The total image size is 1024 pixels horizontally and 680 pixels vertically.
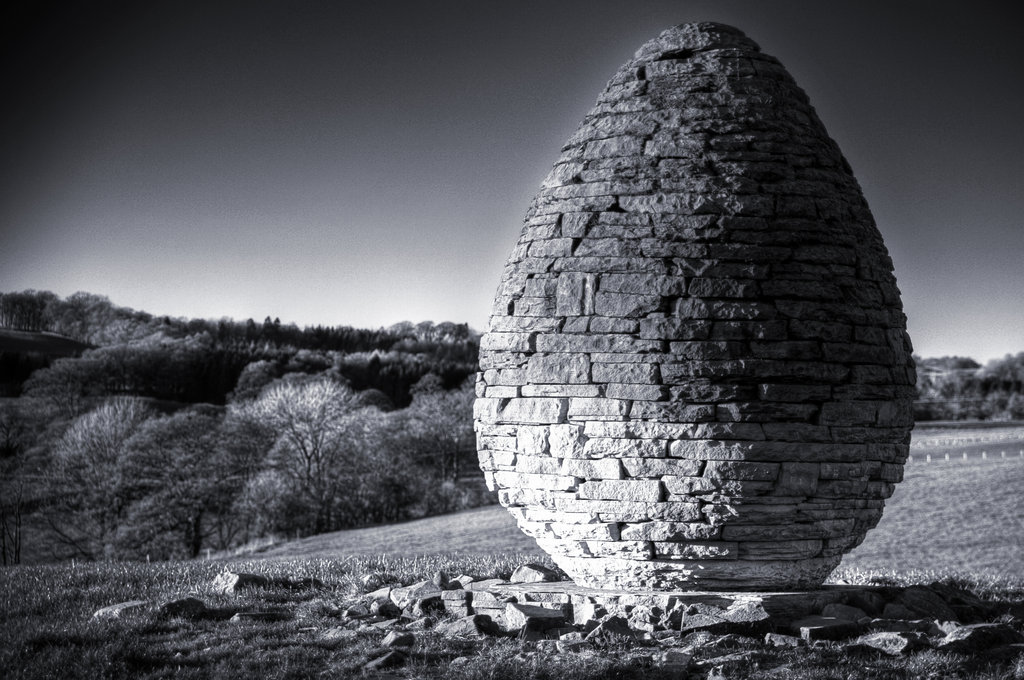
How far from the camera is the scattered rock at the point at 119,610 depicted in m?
8.07

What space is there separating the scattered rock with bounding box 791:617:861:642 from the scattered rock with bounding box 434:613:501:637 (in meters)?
2.49

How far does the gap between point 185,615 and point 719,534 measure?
4.95m

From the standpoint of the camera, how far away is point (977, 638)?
671 cm

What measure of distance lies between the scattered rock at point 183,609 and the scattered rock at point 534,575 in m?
3.14

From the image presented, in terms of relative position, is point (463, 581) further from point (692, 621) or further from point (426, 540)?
point (426, 540)

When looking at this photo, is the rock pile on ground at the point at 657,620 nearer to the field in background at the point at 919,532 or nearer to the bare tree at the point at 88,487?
the field in background at the point at 919,532

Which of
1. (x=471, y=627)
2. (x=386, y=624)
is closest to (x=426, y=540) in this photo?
(x=386, y=624)

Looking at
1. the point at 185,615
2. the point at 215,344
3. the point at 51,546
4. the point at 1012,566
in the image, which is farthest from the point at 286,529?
the point at 185,615

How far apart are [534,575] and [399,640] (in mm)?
2609

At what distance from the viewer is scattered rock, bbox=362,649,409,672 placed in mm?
6289

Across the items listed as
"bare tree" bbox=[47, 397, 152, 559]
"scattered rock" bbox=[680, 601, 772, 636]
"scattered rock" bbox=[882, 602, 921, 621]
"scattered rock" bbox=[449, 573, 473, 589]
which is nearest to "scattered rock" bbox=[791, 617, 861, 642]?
"scattered rock" bbox=[680, 601, 772, 636]

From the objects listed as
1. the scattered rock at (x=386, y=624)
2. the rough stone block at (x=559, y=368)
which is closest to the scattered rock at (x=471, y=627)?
the scattered rock at (x=386, y=624)

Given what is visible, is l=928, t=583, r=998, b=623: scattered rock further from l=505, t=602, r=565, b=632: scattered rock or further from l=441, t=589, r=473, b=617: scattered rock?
l=441, t=589, r=473, b=617: scattered rock

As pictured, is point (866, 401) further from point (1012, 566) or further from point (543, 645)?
point (1012, 566)
